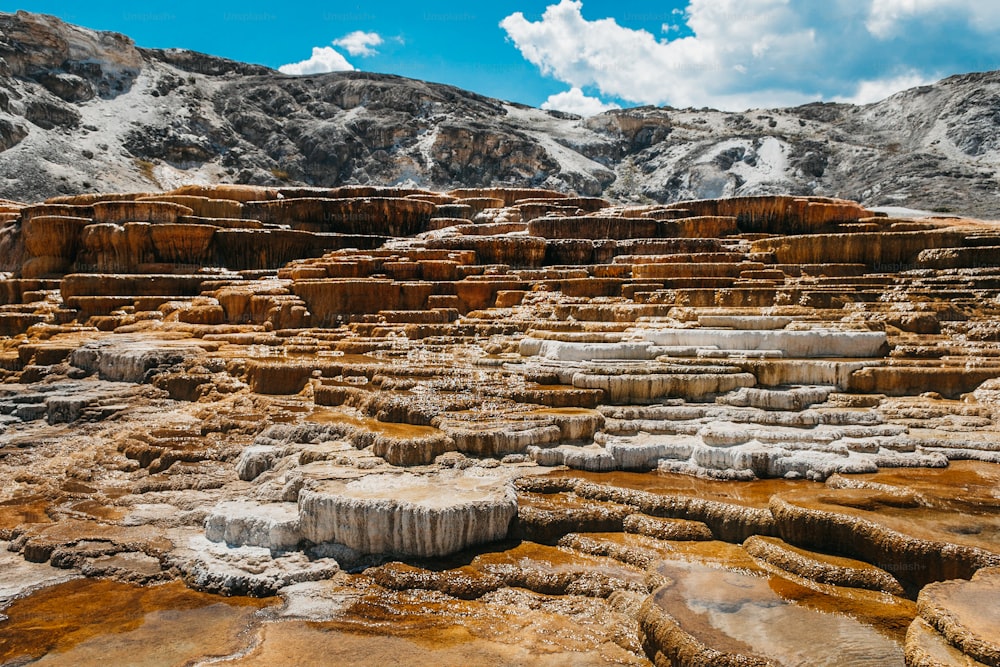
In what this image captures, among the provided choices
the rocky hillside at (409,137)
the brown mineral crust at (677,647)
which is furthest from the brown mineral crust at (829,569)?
the rocky hillside at (409,137)

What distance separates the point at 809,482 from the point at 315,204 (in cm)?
2029

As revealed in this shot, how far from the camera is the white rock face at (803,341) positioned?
37.6 feet

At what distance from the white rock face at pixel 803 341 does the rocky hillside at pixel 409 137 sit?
2700 cm

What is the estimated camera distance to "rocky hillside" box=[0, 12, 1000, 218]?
39.4 metres

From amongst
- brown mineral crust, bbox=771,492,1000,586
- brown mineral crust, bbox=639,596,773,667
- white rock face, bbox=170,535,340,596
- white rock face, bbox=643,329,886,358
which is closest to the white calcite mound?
white rock face, bbox=170,535,340,596

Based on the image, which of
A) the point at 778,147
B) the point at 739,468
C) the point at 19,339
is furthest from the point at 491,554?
the point at 778,147

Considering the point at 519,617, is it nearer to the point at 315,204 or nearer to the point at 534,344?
the point at 534,344

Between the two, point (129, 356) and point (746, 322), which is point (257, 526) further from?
point (746, 322)

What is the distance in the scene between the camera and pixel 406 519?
6453mm

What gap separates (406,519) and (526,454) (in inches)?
91.7

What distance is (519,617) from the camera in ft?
18.2

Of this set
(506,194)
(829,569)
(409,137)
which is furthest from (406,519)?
(409,137)

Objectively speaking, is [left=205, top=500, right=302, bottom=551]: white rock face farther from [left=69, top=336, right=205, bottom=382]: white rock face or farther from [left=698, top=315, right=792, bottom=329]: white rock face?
[left=698, top=315, right=792, bottom=329]: white rock face

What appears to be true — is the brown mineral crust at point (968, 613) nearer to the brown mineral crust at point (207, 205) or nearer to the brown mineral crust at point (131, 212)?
the brown mineral crust at point (131, 212)
